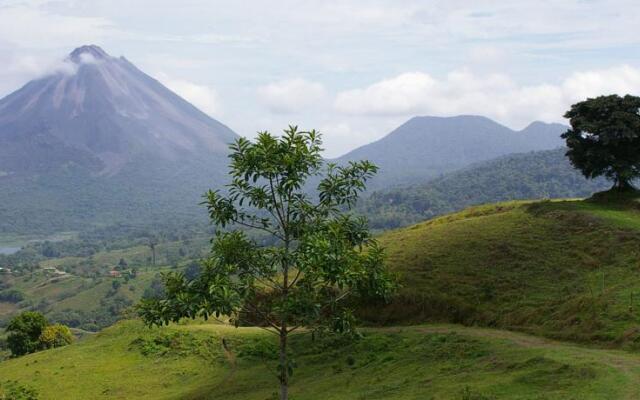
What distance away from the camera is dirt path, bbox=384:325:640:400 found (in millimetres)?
20766

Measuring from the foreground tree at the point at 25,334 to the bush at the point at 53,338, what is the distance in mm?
517

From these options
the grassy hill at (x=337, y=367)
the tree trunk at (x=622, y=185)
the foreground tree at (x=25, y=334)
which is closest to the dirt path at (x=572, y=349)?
the grassy hill at (x=337, y=367)

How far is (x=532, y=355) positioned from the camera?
2483cm

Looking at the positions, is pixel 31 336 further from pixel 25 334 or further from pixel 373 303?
pixel 373 303

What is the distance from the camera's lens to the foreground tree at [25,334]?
59.0 metres

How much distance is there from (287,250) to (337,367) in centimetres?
1583

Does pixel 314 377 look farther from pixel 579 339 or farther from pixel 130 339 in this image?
pixel 130 339

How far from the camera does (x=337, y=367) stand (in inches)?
1234

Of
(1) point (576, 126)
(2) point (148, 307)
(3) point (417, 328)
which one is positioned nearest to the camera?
(2) point (148, 307)

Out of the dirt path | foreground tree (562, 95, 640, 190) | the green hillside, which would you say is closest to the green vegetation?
the green hillside

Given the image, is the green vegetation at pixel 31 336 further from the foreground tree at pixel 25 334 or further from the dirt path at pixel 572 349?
the dirt path at pixel 572 349

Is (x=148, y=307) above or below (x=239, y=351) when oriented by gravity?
above

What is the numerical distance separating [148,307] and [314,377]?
15593 millimetres

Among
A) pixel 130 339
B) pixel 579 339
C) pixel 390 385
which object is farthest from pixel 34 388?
pixel 579 339
